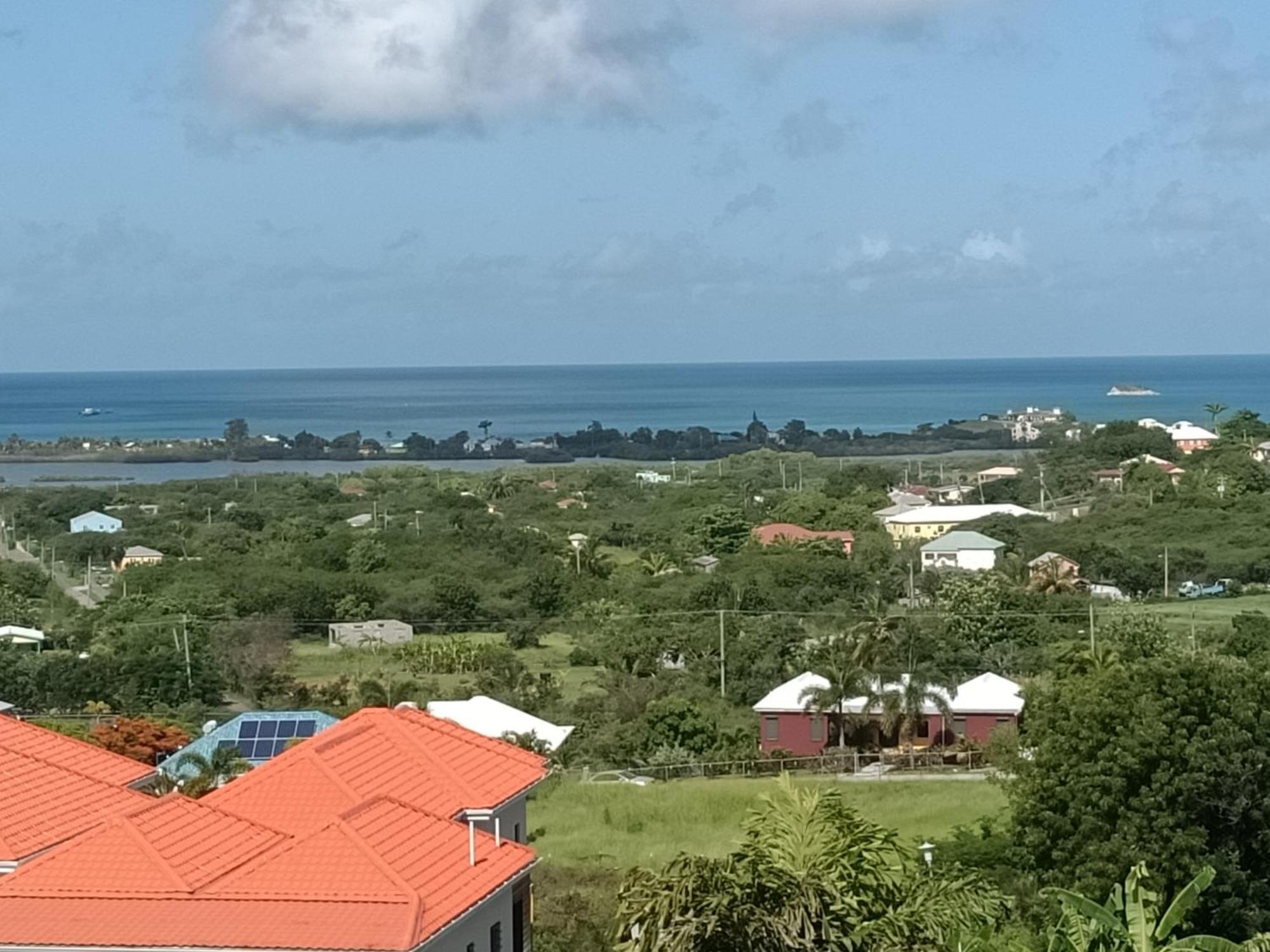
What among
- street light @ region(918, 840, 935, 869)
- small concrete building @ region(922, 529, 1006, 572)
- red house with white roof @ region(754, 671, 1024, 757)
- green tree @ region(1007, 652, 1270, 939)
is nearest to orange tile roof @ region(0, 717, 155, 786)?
street light @ region(918, 840, 935, 869)

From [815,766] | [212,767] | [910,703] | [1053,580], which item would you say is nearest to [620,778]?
[815,766]

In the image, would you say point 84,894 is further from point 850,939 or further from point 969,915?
point 969,915

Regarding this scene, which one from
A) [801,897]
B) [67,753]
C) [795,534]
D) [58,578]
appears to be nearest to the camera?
[801,897]

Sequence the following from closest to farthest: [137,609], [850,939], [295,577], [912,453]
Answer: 1. [850,939]
2. [137,609]
3. [295,577]
4. [912,453]

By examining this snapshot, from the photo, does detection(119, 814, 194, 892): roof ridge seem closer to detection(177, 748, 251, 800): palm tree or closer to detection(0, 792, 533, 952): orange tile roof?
detection(0, 792, 533, 952): orange tile roof

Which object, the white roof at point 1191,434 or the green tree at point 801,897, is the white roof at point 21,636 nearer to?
the green tree at point 801,897

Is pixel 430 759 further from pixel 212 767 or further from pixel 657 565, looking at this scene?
pixel 657 565

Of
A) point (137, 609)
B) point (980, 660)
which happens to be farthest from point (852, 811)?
point (137, 609)

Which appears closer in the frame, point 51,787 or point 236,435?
point 51,787
